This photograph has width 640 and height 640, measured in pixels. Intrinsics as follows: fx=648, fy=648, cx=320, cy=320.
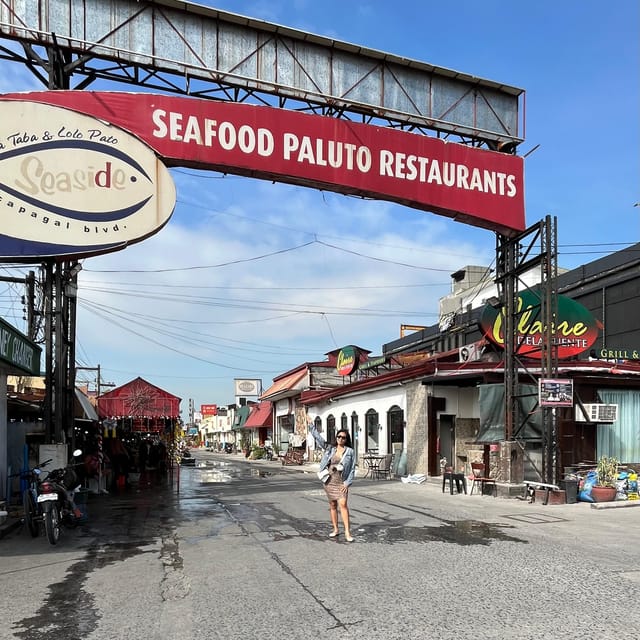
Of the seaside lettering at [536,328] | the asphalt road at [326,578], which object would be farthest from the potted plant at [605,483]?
the seaside lettering at [536,328]

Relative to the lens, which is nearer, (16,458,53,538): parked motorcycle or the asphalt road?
the asphalt road

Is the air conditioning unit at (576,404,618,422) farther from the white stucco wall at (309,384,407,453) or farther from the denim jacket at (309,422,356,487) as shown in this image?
the denim jacket at (309,422,356,487)

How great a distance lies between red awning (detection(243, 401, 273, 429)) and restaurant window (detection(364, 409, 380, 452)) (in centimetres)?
2716

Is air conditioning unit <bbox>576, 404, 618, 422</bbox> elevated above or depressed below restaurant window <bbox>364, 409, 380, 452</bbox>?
above

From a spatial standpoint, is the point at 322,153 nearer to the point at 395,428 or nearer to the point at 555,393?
the point at 555,393

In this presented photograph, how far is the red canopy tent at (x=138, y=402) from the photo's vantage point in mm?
23875

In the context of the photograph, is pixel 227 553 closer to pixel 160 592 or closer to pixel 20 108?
pixel 160 592

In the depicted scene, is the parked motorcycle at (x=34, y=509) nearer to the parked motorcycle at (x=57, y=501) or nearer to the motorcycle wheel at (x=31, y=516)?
the motorcycle wheel at (x=31, y=516)

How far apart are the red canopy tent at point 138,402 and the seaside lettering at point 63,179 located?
1240cm

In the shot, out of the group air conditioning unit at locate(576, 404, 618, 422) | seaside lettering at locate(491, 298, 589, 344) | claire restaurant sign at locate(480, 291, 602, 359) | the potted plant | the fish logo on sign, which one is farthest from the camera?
claire restaurant sign at locate(480, 291, 602, 359)

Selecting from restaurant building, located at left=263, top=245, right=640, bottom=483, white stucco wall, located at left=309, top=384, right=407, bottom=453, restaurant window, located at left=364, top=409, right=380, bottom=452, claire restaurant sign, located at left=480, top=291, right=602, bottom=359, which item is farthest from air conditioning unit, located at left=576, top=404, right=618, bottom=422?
restaurant window, located at left=364, top=409, right=380, bottom=452

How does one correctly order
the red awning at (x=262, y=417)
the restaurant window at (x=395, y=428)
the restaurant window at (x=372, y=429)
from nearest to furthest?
the restaurant window at (x=395, y=428) → the restaurant window at (x=372, y=429) → the red awning at (x=262, y=417)

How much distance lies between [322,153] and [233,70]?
10.3 ft

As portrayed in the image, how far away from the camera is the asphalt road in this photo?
5.59m
